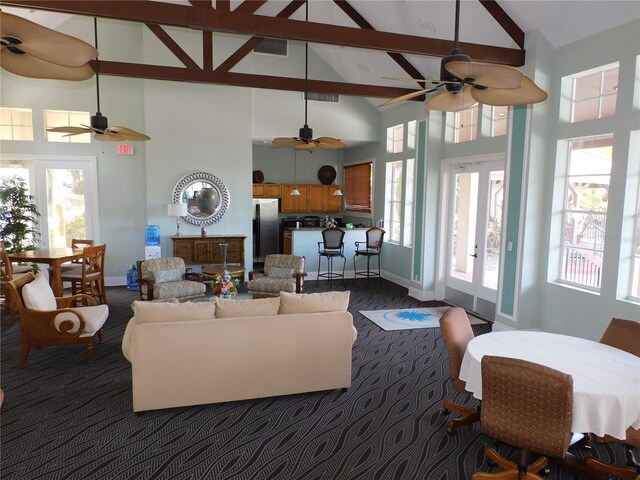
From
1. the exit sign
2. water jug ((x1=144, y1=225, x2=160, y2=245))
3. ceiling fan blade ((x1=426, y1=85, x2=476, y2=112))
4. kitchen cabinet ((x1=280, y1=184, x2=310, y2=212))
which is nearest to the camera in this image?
ceiling fan blade ((x1=426, y1=85, x2=476, y2=112))

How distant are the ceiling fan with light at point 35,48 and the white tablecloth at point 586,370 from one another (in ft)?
10.4

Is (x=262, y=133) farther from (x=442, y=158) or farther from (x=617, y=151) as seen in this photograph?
(x=617, y=151)

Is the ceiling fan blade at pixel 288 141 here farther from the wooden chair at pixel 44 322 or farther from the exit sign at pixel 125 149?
the wooden chair at pixel 44 322

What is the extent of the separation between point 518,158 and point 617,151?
3.84 ft

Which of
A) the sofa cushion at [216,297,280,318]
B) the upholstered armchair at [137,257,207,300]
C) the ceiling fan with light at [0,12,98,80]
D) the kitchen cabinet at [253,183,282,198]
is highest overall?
the ceiling fan with light at [0,12,98,80]

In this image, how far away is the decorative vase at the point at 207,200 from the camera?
8211mm

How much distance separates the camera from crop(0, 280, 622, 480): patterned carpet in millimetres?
2928

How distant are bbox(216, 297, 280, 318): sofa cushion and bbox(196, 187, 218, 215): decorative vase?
15.8 ft

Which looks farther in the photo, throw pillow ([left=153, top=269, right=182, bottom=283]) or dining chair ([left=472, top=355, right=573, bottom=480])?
throw pillow ([left=153, top=269, right=182, bottom=283])

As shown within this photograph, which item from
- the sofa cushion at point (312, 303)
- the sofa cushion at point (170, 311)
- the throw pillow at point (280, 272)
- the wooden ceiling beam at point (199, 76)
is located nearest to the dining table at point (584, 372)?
the sofa cushion at point (312, 303)

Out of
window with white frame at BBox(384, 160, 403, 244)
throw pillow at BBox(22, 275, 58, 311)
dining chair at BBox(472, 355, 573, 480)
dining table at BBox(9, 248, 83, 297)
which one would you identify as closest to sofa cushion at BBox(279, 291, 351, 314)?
dining chair at BBox(472, 355, 573, 480)

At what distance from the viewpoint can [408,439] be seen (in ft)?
10.8

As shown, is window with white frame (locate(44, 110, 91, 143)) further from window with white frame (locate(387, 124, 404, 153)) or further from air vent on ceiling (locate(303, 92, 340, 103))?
window with white frame (locate(387, 124, 404, 153))

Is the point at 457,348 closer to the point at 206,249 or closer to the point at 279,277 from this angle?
the point at 279,277
